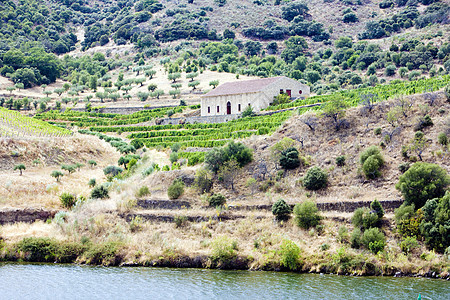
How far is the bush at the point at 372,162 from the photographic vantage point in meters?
37.7

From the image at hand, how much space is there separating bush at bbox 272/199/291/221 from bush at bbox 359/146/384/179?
21.2 feet

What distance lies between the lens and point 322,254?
107 feet

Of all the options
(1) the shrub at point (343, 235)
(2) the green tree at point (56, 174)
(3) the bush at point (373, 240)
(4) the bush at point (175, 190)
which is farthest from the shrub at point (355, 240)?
(2) the green tree at point (56, 174)

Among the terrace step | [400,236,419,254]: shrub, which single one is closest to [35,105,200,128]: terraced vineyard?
the terrace step

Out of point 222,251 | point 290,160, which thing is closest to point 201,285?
point 222,251

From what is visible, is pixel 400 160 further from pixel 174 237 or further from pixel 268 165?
pixel 174 237

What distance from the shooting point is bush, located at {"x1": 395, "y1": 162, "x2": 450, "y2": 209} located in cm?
3272

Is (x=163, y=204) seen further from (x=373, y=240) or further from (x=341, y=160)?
(x=373, y=240)

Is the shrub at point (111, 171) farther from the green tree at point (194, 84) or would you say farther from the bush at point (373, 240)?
the green tree at point (194, 84)

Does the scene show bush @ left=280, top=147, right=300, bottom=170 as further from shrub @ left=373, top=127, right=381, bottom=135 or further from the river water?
the river water

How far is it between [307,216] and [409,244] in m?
7.15

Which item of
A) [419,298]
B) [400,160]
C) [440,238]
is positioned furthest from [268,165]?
[419,298]

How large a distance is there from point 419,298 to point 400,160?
16.5 metres

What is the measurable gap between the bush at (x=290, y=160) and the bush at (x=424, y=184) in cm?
1066
